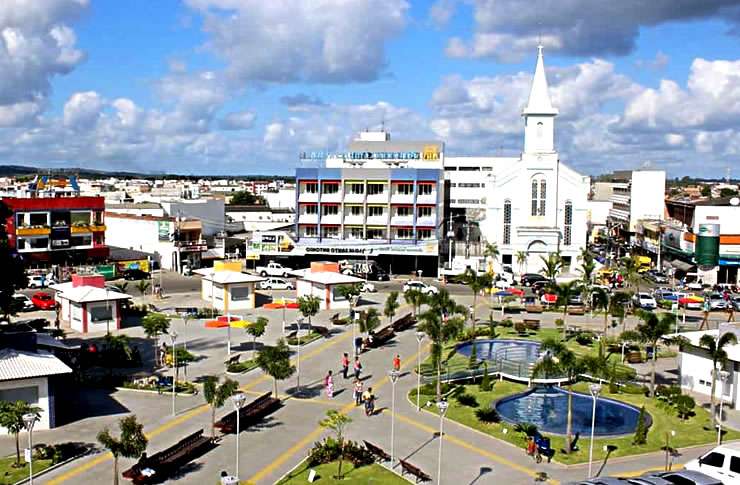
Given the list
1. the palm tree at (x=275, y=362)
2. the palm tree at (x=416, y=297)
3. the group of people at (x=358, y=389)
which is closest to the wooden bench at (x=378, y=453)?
the group of people at (x=358, y=389)

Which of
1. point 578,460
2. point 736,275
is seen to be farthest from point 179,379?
point 736,275

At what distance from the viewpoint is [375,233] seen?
81.6m

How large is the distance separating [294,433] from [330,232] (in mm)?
54736

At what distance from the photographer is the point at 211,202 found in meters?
102

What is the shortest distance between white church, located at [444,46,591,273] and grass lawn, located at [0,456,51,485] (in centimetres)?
5941

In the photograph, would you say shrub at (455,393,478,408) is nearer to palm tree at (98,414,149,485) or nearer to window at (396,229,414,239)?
palm tree at (98,414,149,485)

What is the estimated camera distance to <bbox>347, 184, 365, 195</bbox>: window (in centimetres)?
8121

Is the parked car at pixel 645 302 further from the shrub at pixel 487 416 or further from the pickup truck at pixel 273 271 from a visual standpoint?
the pickup truck at pixel 273 271

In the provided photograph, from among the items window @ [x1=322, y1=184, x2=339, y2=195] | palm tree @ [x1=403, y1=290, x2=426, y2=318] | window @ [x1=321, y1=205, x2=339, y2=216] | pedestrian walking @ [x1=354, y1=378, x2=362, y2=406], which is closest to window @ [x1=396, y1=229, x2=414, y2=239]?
window @ [x1=321, y1=205, x2=339, y2=216]

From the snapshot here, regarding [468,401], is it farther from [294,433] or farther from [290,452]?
[290,452]

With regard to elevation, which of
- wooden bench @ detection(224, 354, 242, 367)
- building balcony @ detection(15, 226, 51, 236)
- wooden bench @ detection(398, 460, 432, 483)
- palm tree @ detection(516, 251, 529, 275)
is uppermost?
building balcony @ detection(15, 226, 51, 236)

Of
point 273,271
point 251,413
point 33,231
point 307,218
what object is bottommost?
point 251,413

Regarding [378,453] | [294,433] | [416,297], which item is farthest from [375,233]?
[378,453]

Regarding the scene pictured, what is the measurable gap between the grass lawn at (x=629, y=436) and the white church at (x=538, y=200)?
145 ft
